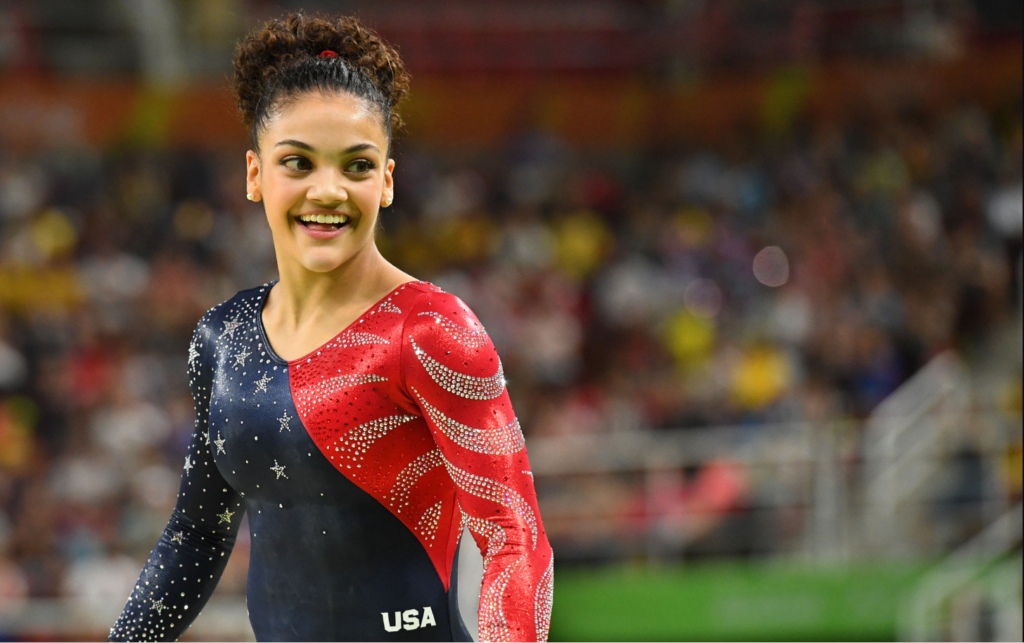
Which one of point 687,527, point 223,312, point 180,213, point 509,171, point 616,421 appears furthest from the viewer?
point 509,171

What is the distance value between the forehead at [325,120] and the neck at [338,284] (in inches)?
8.1

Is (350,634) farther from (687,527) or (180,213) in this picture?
(180,213)

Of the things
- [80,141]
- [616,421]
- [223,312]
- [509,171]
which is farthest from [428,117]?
[223,312]

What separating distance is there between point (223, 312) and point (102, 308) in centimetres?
737

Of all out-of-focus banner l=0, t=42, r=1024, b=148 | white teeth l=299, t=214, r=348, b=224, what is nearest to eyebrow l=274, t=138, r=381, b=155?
white teeth l=299, t=214, r=348, b=224

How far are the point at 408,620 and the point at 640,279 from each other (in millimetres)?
7520

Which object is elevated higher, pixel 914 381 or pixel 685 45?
pixel 685 45

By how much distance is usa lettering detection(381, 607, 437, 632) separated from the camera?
1.98m

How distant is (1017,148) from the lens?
9.02m

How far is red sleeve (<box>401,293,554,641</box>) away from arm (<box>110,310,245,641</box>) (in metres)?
0.52

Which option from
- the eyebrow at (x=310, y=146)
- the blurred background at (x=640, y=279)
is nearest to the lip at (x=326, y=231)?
the eyebrow at (x=310, y=146)

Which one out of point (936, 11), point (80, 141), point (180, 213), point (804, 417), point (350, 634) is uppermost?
point (936, 11)

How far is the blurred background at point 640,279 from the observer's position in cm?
711

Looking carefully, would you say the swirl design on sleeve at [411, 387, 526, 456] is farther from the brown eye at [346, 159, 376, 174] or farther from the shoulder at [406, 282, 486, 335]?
the brown eye at [346, 159, 376, 174]
